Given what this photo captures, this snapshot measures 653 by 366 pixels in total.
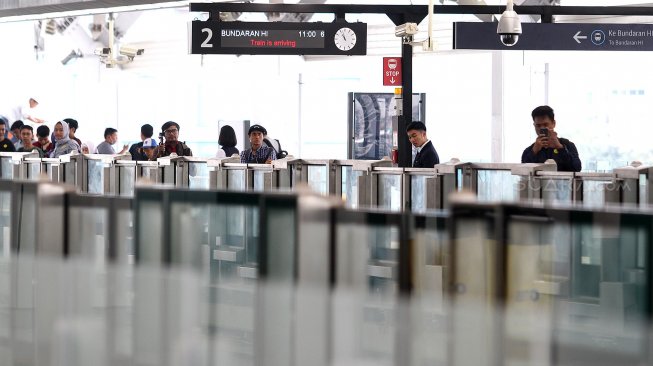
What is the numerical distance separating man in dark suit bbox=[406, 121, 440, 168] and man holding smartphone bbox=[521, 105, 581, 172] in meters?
0.93

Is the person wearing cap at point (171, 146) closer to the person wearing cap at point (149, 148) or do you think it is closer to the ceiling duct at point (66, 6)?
the person wearing cap at point (149, 148)

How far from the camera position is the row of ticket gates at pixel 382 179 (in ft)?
25.5

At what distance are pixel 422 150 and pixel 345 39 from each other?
2.90m

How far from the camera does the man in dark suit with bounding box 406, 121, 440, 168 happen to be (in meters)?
9.34

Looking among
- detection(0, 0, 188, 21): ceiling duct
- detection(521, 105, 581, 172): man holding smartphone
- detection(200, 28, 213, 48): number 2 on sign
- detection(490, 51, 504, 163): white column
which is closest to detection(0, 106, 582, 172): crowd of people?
detection(521, 105, 581, 172): man holding smartphone

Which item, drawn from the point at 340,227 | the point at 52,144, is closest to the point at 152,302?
the point at 340,227

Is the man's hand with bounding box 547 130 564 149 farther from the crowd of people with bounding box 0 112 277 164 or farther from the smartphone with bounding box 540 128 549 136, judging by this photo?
the crowd of people with bounding box 0 112 277 164

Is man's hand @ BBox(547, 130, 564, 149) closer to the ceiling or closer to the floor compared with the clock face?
closer to the floor

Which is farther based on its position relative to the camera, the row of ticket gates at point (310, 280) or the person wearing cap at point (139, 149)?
the person wearing cap at point (139, 149)

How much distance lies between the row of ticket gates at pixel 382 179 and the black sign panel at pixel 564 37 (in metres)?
3.13

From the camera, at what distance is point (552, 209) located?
272 cm

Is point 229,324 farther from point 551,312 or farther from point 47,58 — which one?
point 47,58

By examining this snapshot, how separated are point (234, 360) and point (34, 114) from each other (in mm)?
17817

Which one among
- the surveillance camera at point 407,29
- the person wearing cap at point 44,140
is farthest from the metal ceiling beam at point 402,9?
the person wearing cap at point 44,140
